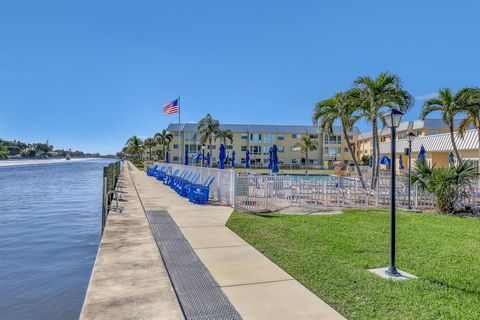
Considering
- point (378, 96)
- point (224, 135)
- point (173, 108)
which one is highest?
point (173, 108)

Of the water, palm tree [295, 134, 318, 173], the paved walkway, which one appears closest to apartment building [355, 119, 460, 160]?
palm tree [295, 134, 318, 173]

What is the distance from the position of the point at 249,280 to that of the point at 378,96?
560 inches

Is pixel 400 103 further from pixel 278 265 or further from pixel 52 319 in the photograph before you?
pixel 52 319

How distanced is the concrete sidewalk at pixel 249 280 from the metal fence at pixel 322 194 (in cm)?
365

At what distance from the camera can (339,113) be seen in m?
18.0

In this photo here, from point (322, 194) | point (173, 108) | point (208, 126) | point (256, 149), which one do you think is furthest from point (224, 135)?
point (322, 194)

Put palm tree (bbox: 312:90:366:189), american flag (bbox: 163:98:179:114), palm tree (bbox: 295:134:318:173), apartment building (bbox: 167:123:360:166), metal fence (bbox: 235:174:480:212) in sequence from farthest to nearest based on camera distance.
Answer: apartment building (bbox: 167:123:360:166) < palm tree (bbox: 295:134:318:173) < american flag (bbox: 163:98:179:114) < palm tree (bbox: 312:90:366:189) < metal fence (bbox: 235:174:480:212)

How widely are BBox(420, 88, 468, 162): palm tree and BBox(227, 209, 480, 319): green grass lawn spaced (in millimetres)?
11875

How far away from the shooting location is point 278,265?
17.6 ft

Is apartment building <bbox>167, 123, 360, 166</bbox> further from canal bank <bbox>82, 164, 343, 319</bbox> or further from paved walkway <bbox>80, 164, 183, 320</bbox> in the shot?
A: paved walkway <bbox>80, 164, 183, 320</bbox>

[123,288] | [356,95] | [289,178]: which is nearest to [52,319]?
[123,288]

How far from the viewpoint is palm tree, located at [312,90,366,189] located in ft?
55.5

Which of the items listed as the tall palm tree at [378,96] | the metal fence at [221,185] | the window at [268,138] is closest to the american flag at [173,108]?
the metal fence at [221,185]

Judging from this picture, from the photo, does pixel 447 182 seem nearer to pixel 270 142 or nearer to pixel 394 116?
pixel 394 116
